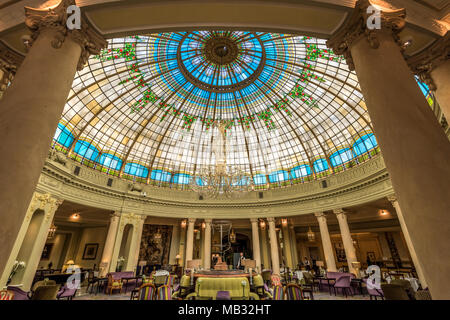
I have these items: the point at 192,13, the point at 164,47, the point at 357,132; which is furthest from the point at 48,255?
the point at 357,132

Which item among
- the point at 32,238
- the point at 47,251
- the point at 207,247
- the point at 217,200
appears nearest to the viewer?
the point at 32,238

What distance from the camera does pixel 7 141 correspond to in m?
2.78

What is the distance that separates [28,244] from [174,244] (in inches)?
499

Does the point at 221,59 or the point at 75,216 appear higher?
the point at 221,59

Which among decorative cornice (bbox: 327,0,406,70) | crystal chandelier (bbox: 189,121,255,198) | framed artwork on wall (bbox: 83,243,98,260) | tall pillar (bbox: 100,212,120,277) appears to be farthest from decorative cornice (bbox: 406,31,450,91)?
framed artwork on wall (bbox: 83,243,98,260)

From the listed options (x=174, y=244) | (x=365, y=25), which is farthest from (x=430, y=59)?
(x=174, y=244)

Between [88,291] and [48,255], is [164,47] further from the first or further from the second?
[48,255]

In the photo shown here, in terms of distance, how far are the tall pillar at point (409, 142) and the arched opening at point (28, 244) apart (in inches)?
593

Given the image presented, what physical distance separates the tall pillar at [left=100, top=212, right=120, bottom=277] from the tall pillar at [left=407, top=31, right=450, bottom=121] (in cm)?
1819

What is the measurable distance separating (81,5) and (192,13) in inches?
85.1

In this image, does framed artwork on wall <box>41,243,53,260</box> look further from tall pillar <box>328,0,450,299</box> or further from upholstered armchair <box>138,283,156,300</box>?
tall pillar <box>328,0,450,299</box>

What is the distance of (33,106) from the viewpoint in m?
3.06

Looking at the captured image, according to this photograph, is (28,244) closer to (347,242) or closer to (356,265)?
(356,265)

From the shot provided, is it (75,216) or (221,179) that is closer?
(221,179)
